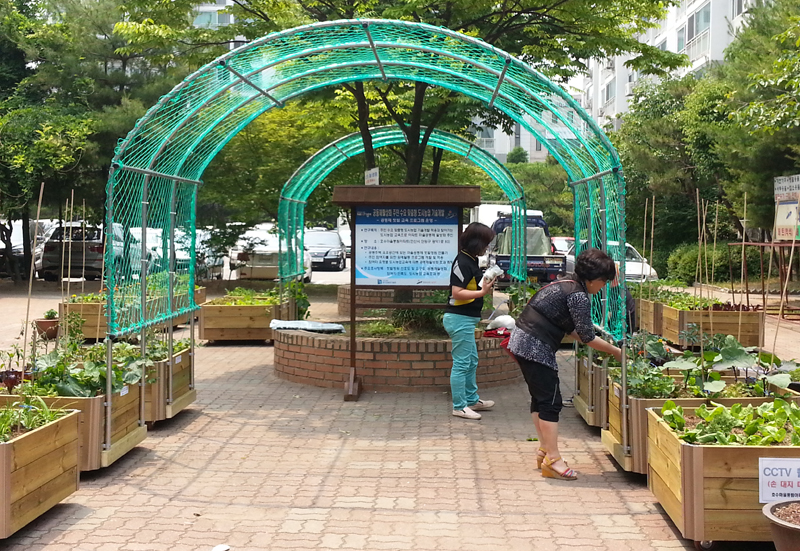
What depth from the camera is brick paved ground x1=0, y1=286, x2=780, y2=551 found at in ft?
15.4

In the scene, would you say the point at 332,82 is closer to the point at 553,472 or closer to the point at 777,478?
the point at 553,472

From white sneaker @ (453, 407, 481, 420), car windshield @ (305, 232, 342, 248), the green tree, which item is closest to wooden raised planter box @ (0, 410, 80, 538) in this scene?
white sneaker @ (453, 407, 481, 420)

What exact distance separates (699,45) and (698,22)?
3.09 feet

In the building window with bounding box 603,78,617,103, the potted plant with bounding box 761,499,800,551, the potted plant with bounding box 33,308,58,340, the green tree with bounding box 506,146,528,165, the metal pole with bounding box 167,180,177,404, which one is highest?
the building window with bounding box 603,78,617,103

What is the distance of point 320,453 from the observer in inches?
257

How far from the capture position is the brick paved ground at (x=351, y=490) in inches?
184

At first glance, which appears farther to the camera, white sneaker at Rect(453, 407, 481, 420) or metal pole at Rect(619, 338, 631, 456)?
white sneaker at Rect(453, 407, 481, 420)

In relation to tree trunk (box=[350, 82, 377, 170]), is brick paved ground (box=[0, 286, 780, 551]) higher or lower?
lower

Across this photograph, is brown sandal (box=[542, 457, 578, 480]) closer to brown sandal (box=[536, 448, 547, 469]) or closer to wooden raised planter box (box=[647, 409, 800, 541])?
brown sandal (box=[536, 448, 547, 469])

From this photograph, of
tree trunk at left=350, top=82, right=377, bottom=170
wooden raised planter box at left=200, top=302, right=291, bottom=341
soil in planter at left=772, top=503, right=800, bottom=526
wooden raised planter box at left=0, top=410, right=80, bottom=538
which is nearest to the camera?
soil in planter at left=772, top=503, right=800, bottom=526

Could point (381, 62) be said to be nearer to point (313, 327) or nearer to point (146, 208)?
point (146, 208)

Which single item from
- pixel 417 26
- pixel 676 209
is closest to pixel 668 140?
pixel 676 209

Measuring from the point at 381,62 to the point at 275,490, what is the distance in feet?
12.9

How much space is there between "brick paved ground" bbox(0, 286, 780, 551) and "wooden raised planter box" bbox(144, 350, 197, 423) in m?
0.16
